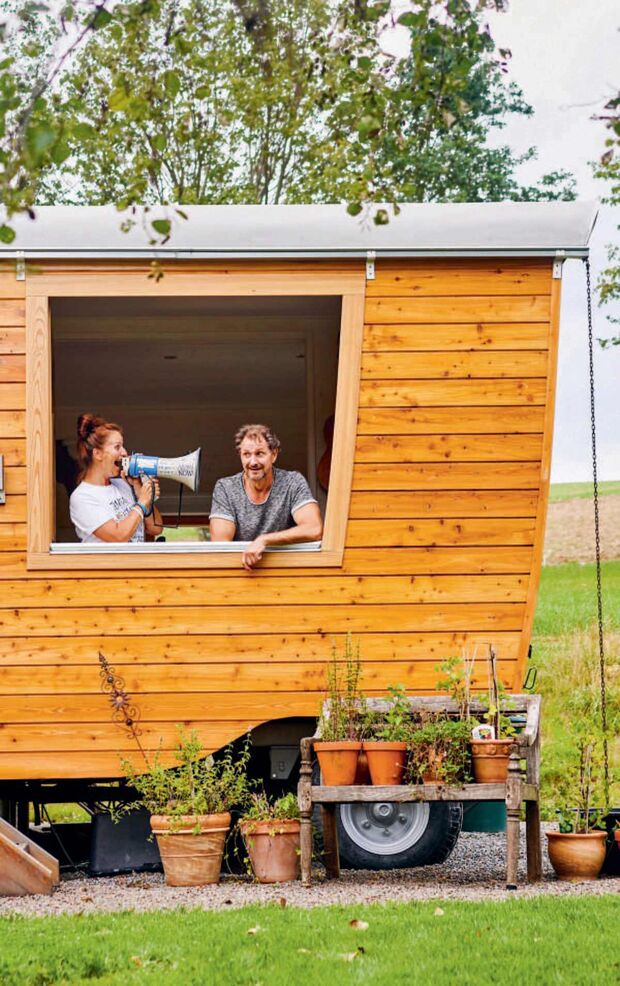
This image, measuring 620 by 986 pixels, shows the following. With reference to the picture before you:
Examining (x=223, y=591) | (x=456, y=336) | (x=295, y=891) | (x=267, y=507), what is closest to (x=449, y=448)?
(x=456, y=336)

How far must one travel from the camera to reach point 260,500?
754cm

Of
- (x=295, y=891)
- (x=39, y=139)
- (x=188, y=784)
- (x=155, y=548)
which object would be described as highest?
(x=39, y=139)

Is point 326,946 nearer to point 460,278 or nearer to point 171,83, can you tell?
point 171,83

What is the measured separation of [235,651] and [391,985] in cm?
279

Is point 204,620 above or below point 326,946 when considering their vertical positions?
above

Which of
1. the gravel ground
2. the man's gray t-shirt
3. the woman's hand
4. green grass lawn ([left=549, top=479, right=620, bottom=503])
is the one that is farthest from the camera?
green grass lawn ([left=549, top=479, right=620, bottom=503])

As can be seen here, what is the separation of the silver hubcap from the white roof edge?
265cm

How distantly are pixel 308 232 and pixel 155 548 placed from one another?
167cm

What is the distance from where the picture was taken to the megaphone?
7598mm

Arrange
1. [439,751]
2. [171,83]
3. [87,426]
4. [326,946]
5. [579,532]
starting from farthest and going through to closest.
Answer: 1. [579,532]
2. [87,426]
3. [439,751]
4. [326,946]
5. [171,83]

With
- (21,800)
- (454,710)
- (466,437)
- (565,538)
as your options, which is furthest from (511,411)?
(565,538)

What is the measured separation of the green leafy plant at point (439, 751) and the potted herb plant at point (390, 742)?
0.18 ft

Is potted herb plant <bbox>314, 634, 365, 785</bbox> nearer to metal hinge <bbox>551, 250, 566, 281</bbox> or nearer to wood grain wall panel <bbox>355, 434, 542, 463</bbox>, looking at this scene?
wood grain wall panel <bbox>355, 434, 542, 463</bbox>

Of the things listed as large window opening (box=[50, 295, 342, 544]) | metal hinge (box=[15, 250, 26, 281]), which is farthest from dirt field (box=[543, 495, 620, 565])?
metal hinge (box=[15, 250, 26, 281])
